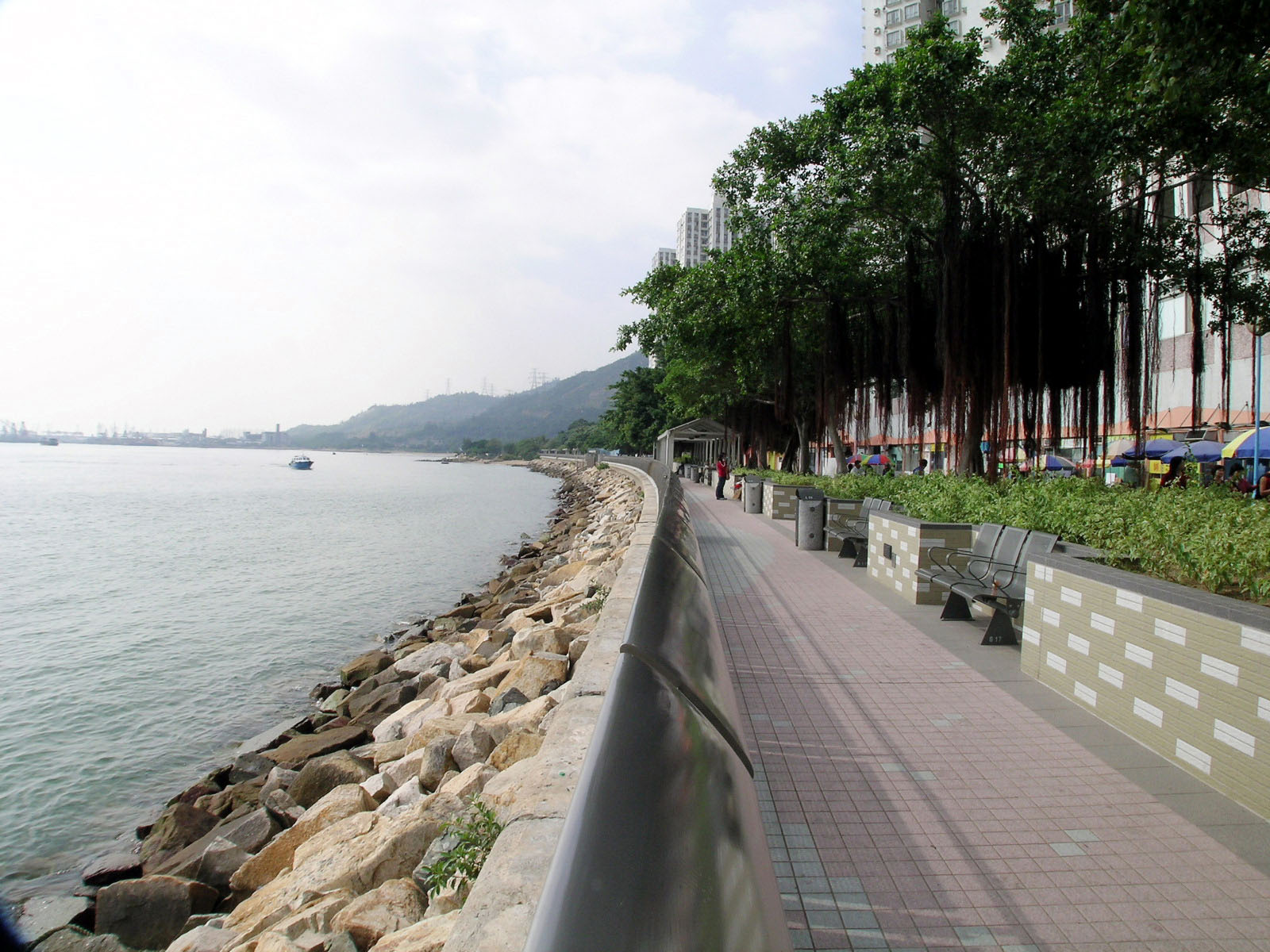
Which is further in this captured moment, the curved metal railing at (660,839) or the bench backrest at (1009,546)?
the bench backrest at (1009,546)

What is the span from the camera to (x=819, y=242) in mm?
13820

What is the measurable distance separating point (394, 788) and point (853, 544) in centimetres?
748

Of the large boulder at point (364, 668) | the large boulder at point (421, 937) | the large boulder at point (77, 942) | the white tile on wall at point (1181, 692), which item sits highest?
the white tile on wall at point (1181, 692)

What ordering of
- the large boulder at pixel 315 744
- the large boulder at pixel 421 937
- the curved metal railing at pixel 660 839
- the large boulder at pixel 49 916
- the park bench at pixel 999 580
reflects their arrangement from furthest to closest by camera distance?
the large boulder at pixel 315 744 → the park bench at pixel 999 580 → the large boulder at pixel 49 916 → the large boulder at pixel 421 937 → the curved metal railing at pixel 660 839

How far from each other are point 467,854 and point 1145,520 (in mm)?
4424

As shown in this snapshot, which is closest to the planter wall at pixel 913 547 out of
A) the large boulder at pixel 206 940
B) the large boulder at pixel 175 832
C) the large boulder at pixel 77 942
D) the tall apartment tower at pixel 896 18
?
the large boulder at pixel 206 940

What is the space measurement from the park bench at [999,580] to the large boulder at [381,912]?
4605 mm

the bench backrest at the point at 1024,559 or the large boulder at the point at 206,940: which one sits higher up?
the bench backrest at the point at 1024,559

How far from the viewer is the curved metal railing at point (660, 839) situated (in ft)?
3.47

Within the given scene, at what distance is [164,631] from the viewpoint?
1405 cm

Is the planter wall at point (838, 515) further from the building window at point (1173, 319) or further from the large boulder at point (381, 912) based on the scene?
the building window at point (1173, 319)

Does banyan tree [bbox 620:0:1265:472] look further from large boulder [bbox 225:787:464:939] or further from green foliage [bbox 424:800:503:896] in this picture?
green foliage [bbox 424:800:503:896]

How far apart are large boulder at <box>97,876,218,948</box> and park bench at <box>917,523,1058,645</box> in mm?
5941

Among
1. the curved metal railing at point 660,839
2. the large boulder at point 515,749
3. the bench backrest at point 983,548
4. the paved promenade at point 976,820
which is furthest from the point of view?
the bench backrest at point 983,548
